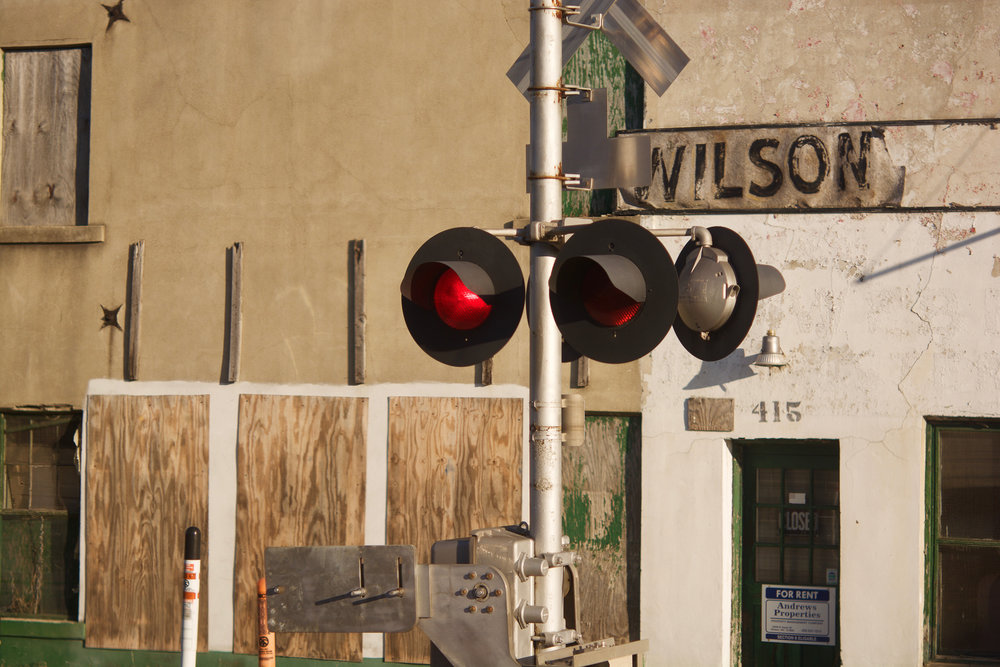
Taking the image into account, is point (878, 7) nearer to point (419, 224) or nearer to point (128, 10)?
point (419, 224)

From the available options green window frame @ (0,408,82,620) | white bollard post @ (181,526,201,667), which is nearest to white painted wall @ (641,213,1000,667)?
white bollard post @ (181,526,201,667)

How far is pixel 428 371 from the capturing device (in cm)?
1055

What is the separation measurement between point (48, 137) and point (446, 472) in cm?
535

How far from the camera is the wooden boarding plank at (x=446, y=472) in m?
10.3

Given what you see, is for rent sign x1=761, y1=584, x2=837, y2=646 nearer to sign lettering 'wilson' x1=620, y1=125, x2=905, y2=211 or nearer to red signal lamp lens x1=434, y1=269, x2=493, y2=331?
sign lettering 'wilson' x1=620, y1=125, x2=905, y2=211

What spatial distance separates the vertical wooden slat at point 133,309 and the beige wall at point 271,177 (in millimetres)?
73

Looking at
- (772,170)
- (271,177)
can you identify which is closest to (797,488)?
(772,170)

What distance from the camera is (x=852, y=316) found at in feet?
31.5

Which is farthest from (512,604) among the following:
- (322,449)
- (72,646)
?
(72,646)

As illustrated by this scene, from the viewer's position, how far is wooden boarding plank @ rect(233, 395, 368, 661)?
10602 millimetres

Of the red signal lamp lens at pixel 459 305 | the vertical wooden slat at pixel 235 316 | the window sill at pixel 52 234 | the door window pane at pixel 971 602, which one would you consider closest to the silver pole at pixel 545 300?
the red signal lamp lens at pixel 459 305

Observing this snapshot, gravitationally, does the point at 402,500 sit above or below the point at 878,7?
below

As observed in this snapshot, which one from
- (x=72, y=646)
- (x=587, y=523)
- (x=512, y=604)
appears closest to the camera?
(x=512, y=604)

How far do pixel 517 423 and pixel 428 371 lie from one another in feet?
3.12
